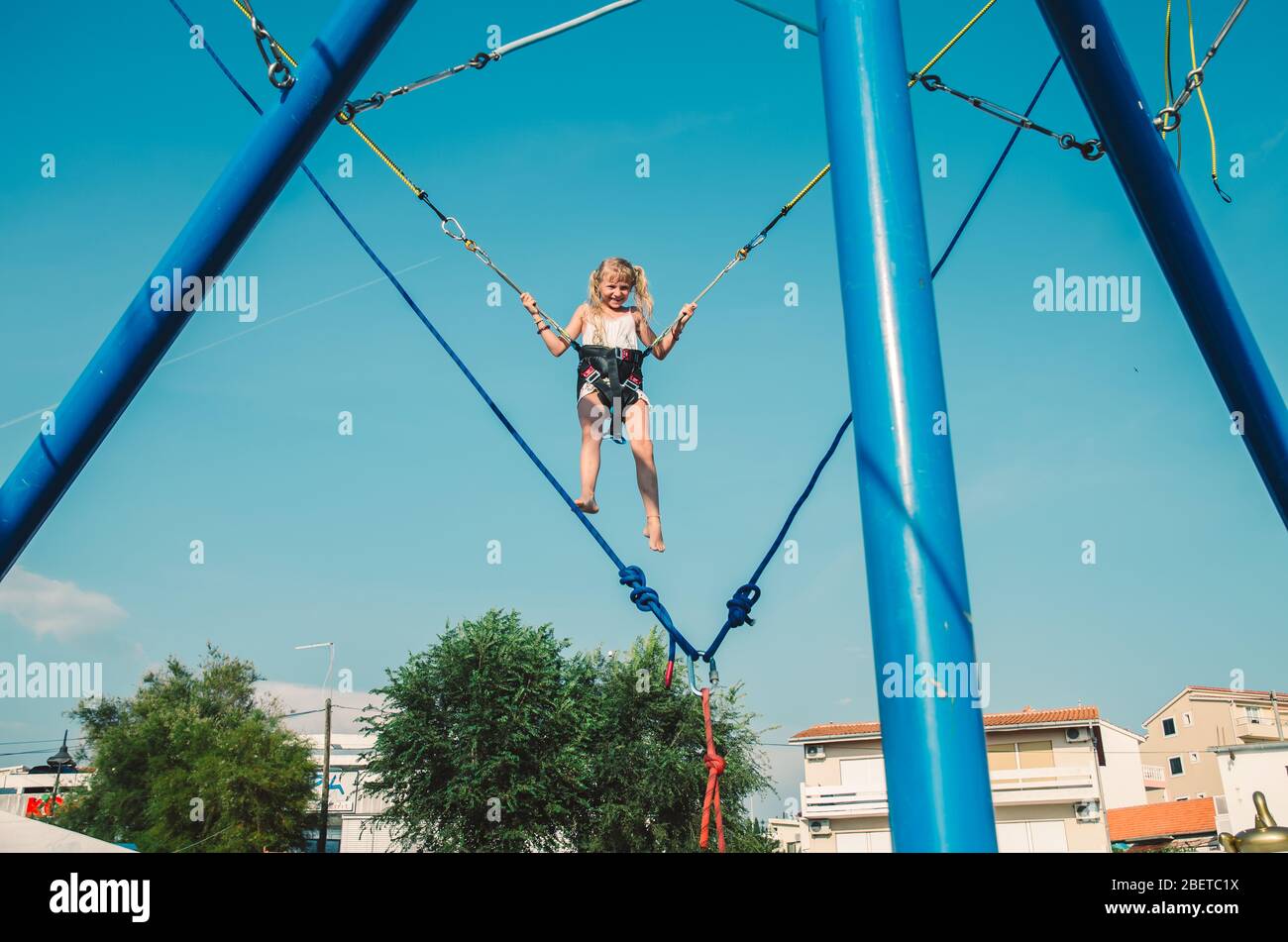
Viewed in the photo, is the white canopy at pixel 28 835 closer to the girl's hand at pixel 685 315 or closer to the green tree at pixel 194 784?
the girl's hand at pixel 685 315

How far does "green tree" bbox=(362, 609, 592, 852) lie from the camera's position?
21.9 meters

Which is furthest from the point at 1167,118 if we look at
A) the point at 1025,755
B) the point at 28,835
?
the point at 1025,755

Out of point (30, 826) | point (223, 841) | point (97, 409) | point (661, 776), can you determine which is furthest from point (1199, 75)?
point (223, 841)

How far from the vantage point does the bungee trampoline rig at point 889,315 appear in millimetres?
1975

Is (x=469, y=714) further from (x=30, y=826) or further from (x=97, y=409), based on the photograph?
(x=97, y=409)

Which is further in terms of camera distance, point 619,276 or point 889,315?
point 619,276

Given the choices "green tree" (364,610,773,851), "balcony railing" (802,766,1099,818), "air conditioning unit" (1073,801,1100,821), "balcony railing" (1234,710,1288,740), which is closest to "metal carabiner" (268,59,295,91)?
"green tree" (364,610,773,851)

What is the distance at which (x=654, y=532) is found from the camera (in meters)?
5.09

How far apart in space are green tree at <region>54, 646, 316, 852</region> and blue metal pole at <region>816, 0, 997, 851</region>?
97.5 ft

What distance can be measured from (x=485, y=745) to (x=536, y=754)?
116 centimetres

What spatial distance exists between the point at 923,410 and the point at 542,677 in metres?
21.8

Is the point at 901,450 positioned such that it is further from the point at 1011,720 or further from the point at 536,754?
the point at 1011,720

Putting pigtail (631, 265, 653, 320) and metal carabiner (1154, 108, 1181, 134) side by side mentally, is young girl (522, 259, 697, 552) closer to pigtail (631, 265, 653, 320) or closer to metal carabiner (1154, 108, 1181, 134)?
pigtail (631, 265, 653, 320)
